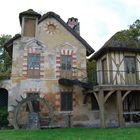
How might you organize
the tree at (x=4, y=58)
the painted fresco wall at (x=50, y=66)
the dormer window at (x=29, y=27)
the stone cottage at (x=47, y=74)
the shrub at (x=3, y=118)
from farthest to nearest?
the tree at (x=4, y=58) < the dormer window at (x=29, y=27) < the painted fresco wall at (x=50, y=66) < the stone cottage at (x=47, y=74) < the shrub at (x=3, y=118)

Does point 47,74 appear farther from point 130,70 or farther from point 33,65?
point 130,70

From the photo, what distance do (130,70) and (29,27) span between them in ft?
27.5

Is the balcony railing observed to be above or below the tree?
below

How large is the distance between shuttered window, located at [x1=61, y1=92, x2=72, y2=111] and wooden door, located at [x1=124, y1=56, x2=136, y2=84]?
4349 mm

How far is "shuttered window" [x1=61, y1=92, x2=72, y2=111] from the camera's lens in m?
18.5

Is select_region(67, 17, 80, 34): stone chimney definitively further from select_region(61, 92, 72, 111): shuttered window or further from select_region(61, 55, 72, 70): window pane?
select_region(61, 92, 72, 111): shuttered window

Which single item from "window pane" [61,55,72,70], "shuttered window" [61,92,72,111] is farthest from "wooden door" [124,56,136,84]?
"shuttered window" [61,92,72,111]

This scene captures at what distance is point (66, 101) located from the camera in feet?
61.1

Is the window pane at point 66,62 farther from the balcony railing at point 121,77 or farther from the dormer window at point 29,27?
the dormer window at point 29,27

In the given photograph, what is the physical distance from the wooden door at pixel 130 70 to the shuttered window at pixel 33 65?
653 centimetres

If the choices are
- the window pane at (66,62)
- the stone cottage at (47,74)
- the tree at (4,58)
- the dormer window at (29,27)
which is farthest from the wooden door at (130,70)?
the tree at (4,58)

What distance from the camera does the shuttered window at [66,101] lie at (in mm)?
18516

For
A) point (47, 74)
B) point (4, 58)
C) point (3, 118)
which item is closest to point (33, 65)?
point (47, 74)

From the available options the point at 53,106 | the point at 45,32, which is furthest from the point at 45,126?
the point at 45,32
